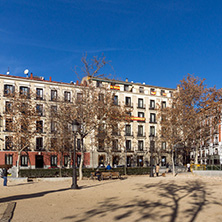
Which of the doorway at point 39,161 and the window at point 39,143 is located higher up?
the window at point 39,143

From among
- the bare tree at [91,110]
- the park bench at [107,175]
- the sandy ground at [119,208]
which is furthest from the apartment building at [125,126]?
the sandy ground at [119,208]

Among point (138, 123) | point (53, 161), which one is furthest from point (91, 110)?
point (138, 123)

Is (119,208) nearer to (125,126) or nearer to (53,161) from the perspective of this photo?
(53,161)

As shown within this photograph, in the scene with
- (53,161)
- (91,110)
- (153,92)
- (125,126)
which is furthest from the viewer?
(153,92)

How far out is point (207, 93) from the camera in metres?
40.5

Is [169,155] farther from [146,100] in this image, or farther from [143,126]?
[146,100]

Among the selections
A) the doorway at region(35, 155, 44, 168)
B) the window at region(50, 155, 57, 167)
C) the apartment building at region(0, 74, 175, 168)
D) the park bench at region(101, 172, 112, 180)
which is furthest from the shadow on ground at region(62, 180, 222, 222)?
the window at region(50, 155, 57, 167)

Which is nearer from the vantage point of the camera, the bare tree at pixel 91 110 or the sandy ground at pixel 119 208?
the sandy ground at pixel 119 208

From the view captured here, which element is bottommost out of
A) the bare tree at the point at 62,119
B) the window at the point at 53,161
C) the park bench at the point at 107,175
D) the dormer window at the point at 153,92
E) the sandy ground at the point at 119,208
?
the window at the point at 53,161

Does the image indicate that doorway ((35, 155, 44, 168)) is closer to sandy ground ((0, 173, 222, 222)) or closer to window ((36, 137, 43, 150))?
window ((36, 137, 43, 150))

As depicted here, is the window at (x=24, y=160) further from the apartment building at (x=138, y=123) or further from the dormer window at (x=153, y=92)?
the dormer window at (x=153, y=92)

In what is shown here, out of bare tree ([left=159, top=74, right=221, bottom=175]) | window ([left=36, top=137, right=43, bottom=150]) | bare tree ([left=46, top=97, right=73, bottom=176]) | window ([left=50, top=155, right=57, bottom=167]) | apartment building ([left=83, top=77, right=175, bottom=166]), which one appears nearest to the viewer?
bare tree ([left=46, top=97, right=73, bottom=176])

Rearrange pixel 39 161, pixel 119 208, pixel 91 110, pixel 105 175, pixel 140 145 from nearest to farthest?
pixel 119 208 → pixel 105 175 → pixel 91 110 → pixel 39 161 → pixel 140 145

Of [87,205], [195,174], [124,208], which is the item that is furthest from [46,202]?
[195,174]
